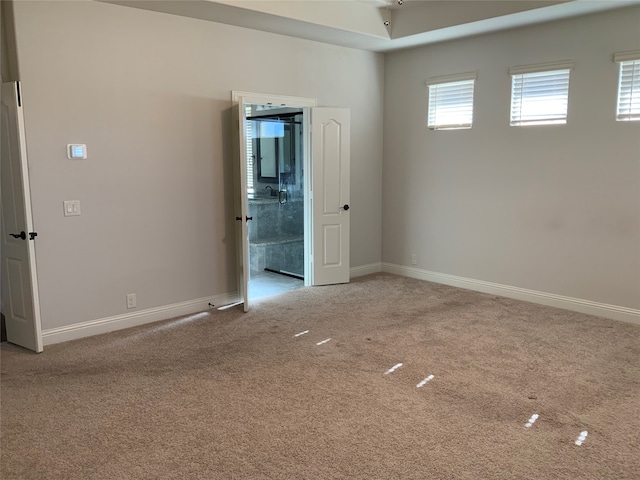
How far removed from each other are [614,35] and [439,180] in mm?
2219

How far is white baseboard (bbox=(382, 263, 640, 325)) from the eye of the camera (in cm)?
467

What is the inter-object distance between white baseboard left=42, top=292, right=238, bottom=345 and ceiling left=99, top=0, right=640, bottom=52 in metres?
2.68

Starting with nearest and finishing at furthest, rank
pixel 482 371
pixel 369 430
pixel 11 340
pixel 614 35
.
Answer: pixel 369 430 → pixel 482 371 → pixel 11 340 → pixel 614 35

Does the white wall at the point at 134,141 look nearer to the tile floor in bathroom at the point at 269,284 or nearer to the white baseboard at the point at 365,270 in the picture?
the tile floor in bathroom at the point at 269,284

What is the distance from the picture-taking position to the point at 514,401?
10.3 feet

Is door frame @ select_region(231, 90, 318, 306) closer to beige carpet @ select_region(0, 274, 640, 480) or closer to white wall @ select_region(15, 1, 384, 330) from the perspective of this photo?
white wall @ select_region(15, 1, 384, 330)

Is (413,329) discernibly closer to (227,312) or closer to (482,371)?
(482,371)

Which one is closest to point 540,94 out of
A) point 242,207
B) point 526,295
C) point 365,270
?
point 526,295

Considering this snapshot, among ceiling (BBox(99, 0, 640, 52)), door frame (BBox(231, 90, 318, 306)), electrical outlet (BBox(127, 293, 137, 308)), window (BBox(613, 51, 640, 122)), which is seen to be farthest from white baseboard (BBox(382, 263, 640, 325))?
electrical outlet (BBox(127, 293, 137, 308))

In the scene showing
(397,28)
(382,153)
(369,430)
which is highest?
(397,28)

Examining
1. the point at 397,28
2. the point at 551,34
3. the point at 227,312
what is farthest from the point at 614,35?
the point at 227,312

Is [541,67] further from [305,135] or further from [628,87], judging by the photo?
[305,135]

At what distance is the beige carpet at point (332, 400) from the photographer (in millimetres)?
2525

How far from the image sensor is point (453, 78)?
5617 mm
